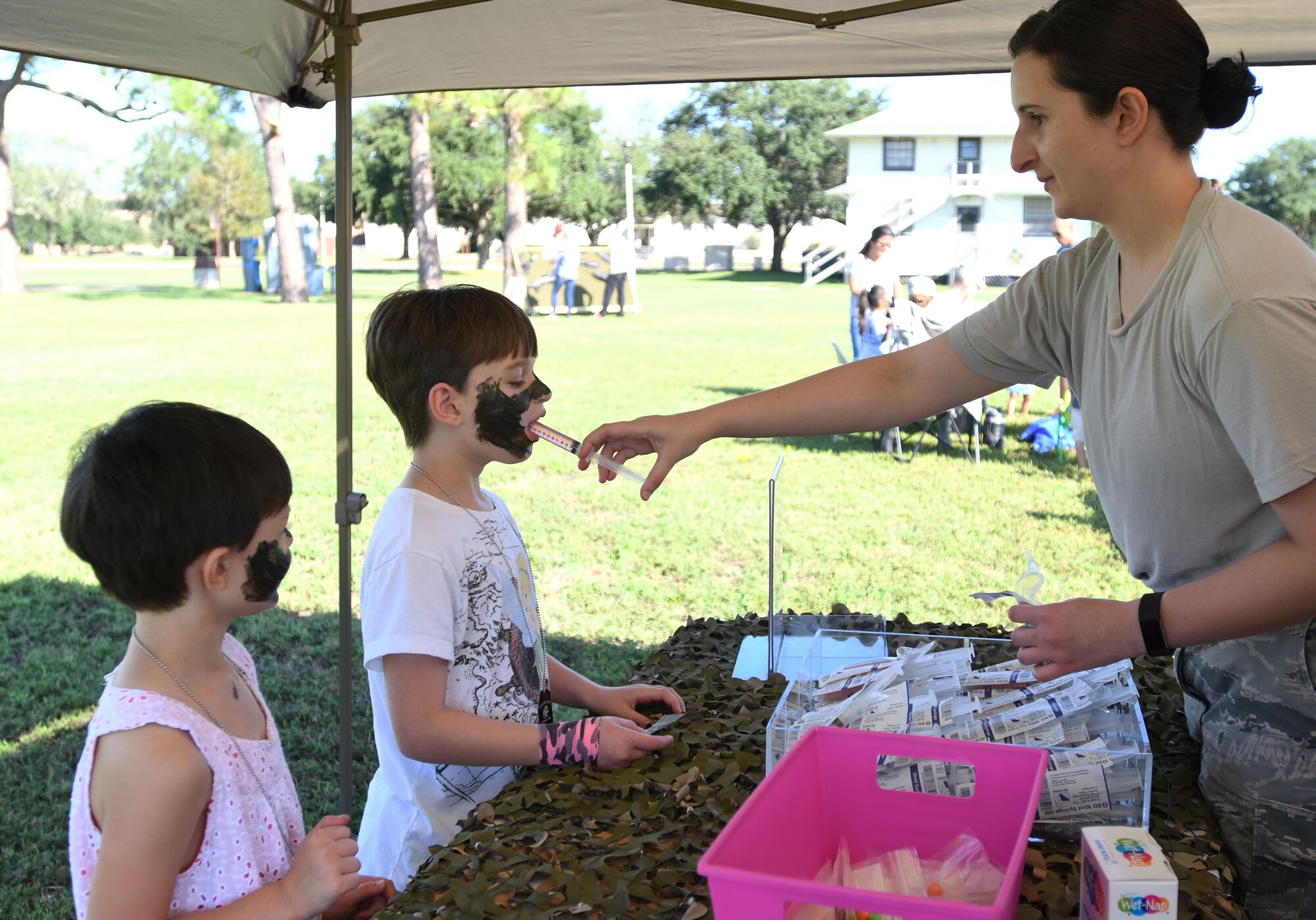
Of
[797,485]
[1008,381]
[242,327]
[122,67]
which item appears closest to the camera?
[1008,381]

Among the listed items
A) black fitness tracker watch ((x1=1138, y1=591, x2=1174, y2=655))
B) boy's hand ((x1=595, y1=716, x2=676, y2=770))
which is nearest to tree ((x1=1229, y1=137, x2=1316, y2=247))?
black fitness tracker watch ((x1=1138, y1=591, x2=1174, y2=655))

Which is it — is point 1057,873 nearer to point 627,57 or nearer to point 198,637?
point 198,637

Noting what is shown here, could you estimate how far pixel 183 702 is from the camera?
4.83 ft

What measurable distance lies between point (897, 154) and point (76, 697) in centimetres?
4056

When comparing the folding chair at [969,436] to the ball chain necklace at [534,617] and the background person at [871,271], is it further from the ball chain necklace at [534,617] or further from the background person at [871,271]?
the ball chain necklace at [534,617]

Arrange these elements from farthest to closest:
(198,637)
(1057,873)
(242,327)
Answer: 1. (242,327)
2. (198,637)
3. (1057,873)

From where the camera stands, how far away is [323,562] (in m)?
6.16

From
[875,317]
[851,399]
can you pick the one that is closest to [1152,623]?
[851,399]

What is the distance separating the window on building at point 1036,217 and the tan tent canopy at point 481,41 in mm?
38533

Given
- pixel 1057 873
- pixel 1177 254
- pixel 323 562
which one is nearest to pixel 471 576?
pixel 1057 873

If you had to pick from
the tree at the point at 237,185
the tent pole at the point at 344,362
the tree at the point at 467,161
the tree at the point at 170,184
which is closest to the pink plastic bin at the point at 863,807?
the tent pole at the point at 344,362

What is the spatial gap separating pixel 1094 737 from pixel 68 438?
31.9 ft

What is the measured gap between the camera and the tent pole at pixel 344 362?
9.04 ft

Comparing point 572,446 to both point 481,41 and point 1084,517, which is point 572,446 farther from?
point 1084,517
